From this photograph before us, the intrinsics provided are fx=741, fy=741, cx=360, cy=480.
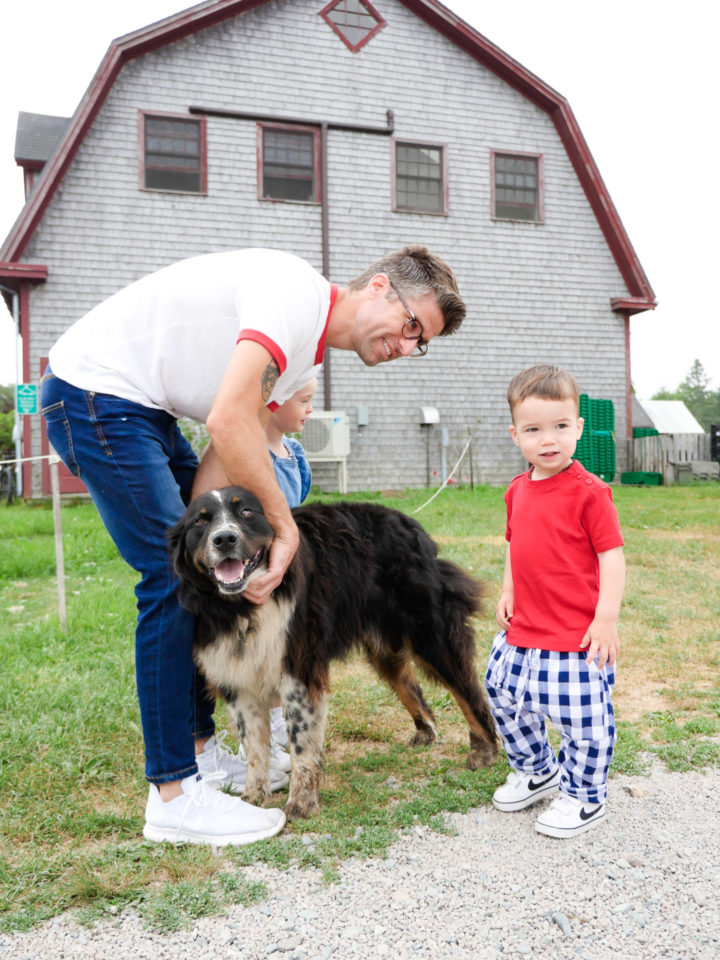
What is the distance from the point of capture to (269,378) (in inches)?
90.2

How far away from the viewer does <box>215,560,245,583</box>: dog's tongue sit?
2494 mm

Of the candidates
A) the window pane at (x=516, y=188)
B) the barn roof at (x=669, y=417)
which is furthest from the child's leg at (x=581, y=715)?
the barn roof at (x=669, y=417)

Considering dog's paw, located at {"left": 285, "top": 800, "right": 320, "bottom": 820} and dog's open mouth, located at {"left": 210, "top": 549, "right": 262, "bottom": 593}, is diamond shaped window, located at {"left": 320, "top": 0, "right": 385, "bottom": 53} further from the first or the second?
dog's paw, located at {"left": 285, "top": 800, "right": 320, "bottom": 820}

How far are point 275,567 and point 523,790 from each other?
127cm

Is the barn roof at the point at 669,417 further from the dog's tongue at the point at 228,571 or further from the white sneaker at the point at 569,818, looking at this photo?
the dog's tongue at the point at 228,571

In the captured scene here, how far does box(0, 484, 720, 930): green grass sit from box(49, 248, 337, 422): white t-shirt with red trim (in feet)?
4.98

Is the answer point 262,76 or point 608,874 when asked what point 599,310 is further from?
point 608,874

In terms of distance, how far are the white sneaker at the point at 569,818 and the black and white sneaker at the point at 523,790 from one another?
15 cm

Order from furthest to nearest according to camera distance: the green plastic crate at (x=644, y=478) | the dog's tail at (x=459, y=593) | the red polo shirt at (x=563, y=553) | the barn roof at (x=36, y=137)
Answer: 1. the green plastic crate at (x=644, y=478)
2. the barn roof at (x=36, y=137)
3. the dog's tail at (x=459, y=593)
4. the red polo shirt at (x=563, y=553)

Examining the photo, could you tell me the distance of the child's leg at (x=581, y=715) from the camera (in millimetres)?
2518

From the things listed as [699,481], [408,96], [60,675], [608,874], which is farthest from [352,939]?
[699,481]

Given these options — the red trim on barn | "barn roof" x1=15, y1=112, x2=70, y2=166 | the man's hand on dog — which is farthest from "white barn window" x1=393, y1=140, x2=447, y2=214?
the man's hand on dog

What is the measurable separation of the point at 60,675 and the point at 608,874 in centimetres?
329

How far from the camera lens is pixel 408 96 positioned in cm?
1500
